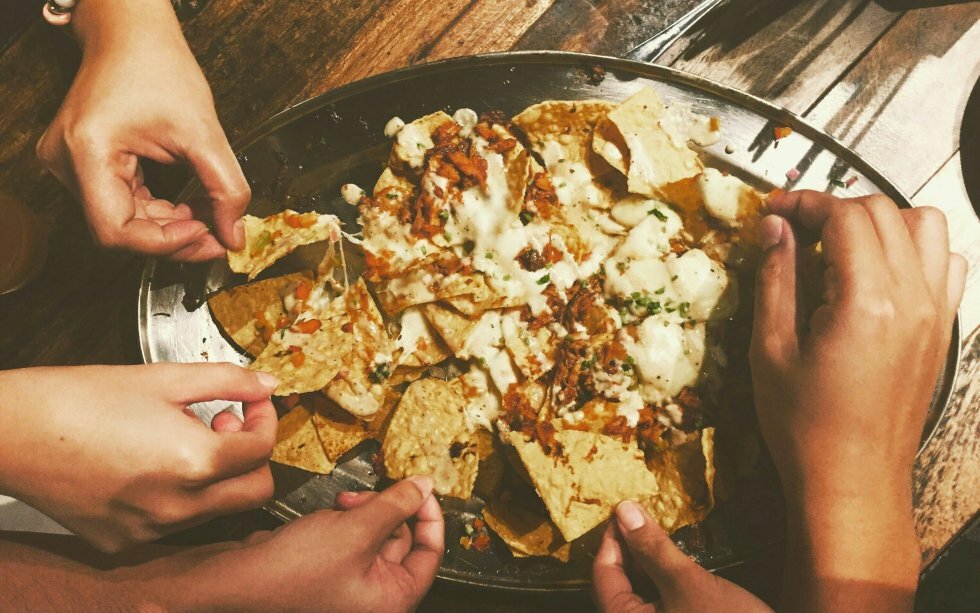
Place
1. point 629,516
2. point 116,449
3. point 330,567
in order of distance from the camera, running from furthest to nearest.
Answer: point 629,516
point 330,567
point 116,449

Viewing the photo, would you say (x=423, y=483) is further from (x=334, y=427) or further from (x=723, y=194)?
(x=723, y=194)

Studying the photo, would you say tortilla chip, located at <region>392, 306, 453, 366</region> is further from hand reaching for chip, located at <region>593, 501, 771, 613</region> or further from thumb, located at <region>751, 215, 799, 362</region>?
thumb, located at <region>751, 215, 799, 362</region>

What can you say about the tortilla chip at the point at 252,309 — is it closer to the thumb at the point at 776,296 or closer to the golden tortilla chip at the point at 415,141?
the golden tortilla chip at the point at 415,141

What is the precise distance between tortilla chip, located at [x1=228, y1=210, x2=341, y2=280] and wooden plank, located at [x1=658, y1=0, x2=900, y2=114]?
3.49ft

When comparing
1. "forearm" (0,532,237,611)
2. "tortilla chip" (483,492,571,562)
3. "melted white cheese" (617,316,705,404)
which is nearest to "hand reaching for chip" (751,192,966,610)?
"melted white cheese" (617,316,705,404)

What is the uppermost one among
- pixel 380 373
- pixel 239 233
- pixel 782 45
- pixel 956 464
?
pixel 782 45

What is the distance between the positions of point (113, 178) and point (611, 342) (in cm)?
114

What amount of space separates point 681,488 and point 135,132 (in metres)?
1.44

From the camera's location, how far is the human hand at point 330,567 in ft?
3.73

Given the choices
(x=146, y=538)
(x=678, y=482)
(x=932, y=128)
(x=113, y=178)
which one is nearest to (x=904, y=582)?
(x=678, y=482)

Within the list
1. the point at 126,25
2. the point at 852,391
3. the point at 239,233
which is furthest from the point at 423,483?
the point at 126,25

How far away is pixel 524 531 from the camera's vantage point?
1.46 metres

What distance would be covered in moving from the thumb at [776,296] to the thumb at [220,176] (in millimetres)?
1159

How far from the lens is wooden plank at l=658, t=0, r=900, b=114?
5.50 ft
